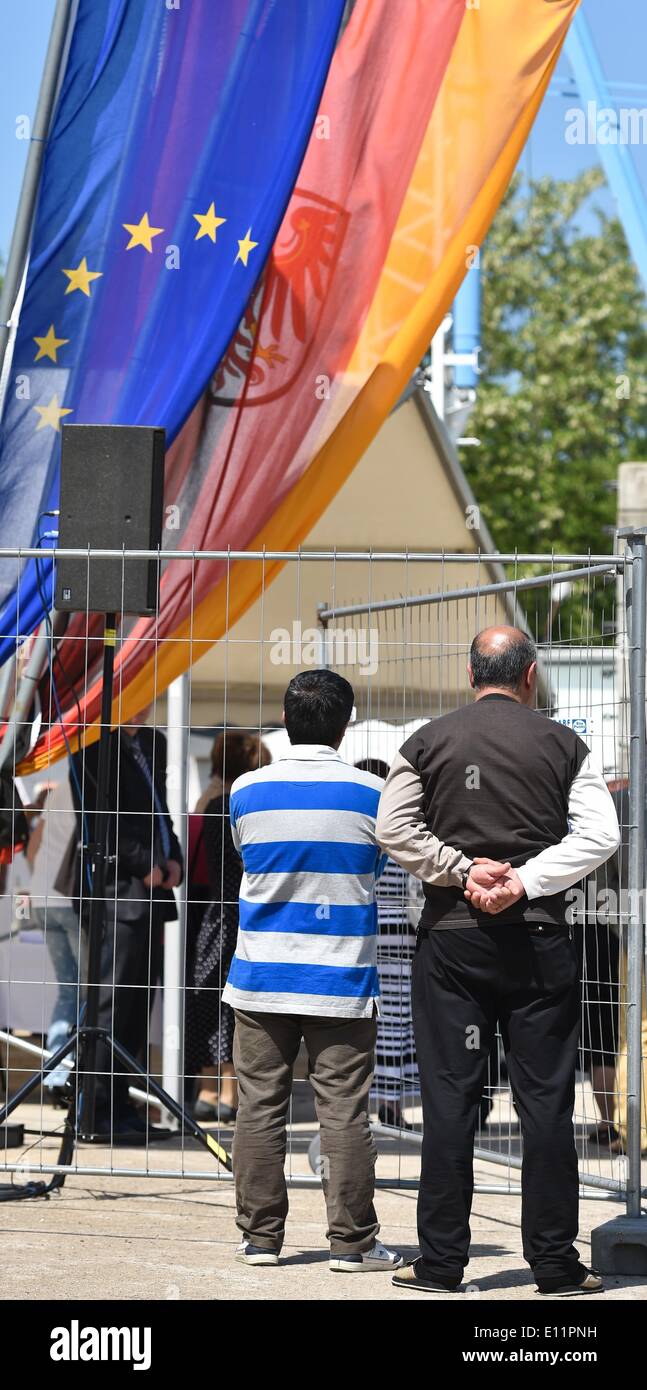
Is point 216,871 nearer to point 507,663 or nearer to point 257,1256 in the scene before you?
point 257,1256

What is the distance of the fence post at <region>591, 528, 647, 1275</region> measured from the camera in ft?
15.7

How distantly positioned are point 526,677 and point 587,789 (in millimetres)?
374

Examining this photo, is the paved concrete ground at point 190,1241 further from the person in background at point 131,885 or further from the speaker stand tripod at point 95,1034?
the person in background at point 131,885

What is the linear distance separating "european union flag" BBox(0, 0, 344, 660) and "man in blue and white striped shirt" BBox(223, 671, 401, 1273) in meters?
2.39

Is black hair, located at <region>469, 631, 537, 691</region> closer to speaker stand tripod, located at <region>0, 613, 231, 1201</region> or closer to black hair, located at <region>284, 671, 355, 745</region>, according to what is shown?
black hair, located at <region>284, 671, 355, 745</region>

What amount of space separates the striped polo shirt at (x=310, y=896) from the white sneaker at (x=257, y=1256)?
716 mm

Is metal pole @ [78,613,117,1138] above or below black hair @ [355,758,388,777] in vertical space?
below

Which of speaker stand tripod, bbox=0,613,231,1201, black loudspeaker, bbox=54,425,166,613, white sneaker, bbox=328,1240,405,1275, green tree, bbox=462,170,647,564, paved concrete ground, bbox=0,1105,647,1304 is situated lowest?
paved concrete ground, bbox=0,1105,647,1304

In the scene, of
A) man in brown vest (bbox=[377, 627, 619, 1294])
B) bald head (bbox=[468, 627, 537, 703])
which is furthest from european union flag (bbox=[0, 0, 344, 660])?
man in brown vest (bbox=[377, 627, 619, 1294])

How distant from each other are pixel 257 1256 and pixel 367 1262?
1.07 ft

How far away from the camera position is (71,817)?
8.64 metres
